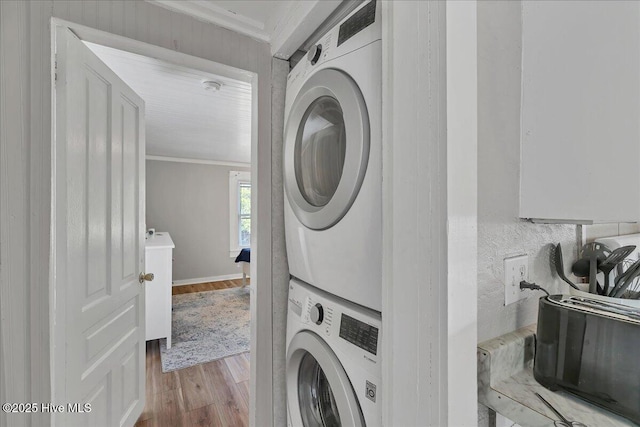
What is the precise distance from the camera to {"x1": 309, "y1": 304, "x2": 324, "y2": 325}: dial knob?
0.99 meters

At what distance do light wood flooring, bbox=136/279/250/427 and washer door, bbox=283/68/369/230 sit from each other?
1777 mm

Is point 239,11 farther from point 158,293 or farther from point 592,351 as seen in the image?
point 158,293

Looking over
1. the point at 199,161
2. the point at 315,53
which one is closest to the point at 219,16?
the point at 315,53

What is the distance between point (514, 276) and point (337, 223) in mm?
535

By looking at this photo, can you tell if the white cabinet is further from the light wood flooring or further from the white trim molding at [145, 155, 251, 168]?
the white trim molding at [145, 155, 251, 168]

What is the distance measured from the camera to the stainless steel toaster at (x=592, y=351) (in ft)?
1.88

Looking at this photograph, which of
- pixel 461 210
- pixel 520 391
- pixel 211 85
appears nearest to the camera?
pixel 461 210

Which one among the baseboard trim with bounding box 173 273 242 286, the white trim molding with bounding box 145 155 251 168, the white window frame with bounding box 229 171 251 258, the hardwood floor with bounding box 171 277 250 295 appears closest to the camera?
the hardwood floor with bounding box 171 277 250 295

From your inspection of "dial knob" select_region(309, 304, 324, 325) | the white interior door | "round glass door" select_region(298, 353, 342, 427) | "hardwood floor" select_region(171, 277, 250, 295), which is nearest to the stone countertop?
"dial knob" select_region(309, 304, 324, 325)

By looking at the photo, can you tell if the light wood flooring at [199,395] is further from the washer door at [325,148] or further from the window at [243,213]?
the window at [243,213]

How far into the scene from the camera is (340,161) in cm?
93

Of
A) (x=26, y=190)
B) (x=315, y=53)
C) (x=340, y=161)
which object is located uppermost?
(x=315, y=53)

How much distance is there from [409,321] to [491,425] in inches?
17.5

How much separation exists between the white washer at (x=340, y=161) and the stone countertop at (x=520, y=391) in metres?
0.31
